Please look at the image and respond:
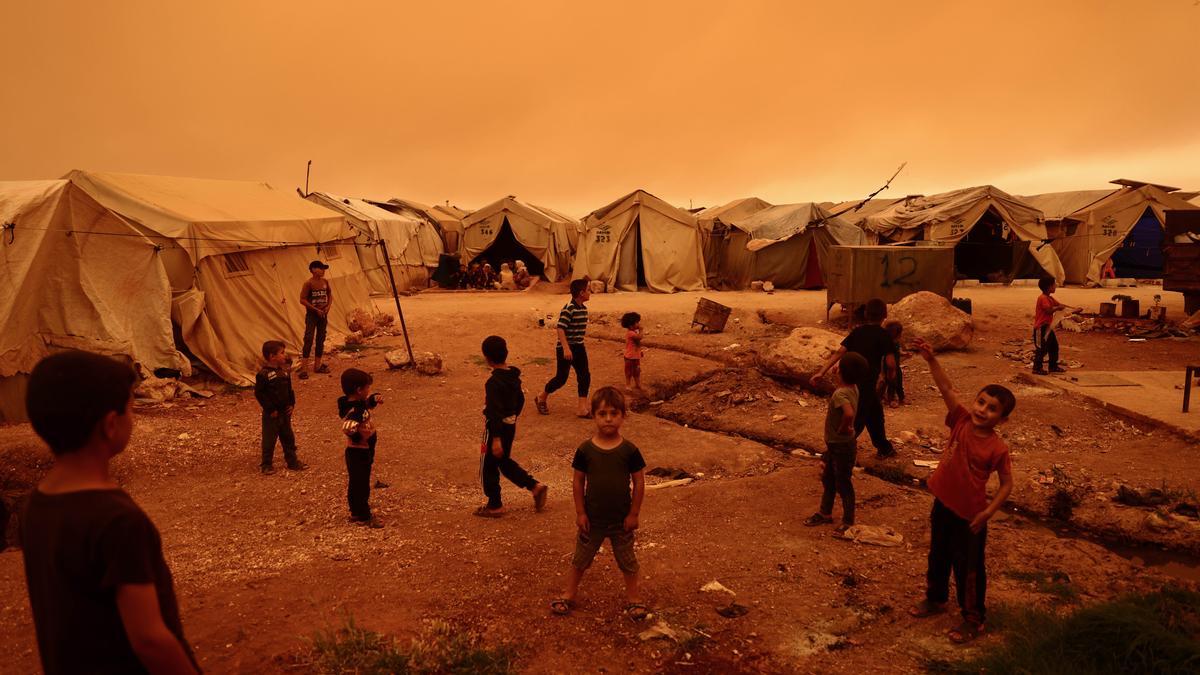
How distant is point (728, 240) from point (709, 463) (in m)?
17.2

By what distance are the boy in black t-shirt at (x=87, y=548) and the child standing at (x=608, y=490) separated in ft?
7.07

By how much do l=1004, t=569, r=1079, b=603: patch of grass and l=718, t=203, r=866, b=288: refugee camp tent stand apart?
57.1 feet

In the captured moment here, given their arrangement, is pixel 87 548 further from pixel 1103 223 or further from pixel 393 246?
pixel 1103 223

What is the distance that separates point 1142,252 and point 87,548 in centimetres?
2829

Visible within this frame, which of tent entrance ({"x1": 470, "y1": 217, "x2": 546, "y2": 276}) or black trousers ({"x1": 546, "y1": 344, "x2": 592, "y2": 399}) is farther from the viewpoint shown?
tent entrance ({"x1": 470, "y1": 217, "x2": 546, "y2": 276})

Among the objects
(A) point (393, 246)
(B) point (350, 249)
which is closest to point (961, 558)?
(B) point (350, 249)

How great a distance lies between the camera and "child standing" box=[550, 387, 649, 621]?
3.70 m

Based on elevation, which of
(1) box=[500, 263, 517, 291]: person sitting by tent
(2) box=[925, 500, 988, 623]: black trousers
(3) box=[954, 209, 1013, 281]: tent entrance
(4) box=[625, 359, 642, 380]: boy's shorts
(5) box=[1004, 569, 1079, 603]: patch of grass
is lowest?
(5) box=[1004, 569, 1079, 603]: patch of grass

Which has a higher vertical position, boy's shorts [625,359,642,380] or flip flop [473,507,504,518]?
boy's shorts [625,359,642,380]

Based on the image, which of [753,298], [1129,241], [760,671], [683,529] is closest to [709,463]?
[683,529]

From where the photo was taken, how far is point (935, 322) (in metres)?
11.2

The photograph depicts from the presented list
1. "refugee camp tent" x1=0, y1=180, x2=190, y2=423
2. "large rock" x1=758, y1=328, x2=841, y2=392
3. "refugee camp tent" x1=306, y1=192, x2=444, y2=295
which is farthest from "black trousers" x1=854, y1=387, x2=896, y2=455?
"refugee camp tent" x1=306, y1=192, x2=444, y2=295

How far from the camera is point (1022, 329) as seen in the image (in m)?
13.2

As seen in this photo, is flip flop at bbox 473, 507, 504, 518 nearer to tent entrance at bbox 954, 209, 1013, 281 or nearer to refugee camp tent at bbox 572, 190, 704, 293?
refugee camp tent at bbox 572, 190, 704, 293
